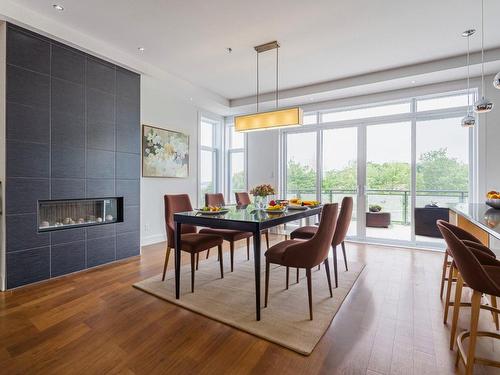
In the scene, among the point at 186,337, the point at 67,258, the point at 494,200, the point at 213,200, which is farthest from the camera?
the point at 213,200

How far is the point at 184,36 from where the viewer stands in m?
3.35

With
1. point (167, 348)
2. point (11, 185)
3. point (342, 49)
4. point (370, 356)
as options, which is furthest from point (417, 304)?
point (11, 185)

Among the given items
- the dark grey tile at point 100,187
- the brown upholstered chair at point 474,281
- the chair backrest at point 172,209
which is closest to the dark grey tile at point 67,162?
the dark grey tile at point 100,187

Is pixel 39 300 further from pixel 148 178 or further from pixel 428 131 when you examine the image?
pixel 428 131

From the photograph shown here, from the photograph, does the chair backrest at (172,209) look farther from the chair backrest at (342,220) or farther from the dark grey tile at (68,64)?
the dark grey tile at (68,64)

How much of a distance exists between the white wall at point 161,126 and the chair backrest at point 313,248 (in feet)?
10.8

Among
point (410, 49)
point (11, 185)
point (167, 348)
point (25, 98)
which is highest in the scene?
point (410, 49)

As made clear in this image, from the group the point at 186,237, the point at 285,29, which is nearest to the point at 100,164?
the point at 186,237

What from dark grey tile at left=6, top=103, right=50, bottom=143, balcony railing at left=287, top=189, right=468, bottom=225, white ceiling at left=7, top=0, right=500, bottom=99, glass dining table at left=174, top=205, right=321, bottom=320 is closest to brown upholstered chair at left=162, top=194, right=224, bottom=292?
glass dining table at left=174, top=205, right=321, bottom=320

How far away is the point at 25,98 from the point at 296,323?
11.5 ft

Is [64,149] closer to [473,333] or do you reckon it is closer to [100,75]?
[100,75]

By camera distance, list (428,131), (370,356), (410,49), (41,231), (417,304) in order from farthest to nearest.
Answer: (428,131), (410,49), (41,231), (417,304), (370,356)

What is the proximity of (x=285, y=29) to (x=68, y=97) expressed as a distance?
2.73m

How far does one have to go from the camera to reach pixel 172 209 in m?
3.14
